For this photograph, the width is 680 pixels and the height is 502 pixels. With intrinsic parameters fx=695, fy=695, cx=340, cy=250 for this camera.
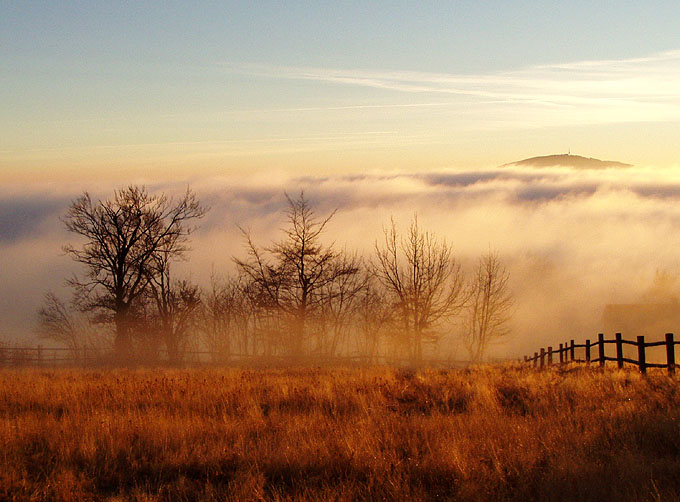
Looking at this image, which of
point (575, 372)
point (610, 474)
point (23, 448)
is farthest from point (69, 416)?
point (575, 372)

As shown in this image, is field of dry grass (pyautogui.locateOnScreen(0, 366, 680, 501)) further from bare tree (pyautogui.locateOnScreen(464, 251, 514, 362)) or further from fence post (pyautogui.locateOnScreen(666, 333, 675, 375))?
bare tree (pyautogui.locateOnScreen(464, 251, 514, 362))

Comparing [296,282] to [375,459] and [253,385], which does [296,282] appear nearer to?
[253,385]

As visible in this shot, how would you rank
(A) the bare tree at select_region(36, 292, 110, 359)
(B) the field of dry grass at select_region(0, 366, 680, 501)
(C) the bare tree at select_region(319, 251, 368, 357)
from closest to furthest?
1. (B) the field of dry grass at select_region(0, 366, 680, 501)
2. (C) the bare tree at select_region(319, 251, 368, 357)
3. (A) the bare tree at select_region(36, 292, 110, 359)

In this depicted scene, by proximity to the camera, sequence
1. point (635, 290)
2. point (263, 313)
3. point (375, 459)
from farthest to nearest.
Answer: point (635, 290) → point (263, 313) → point (375, 459)

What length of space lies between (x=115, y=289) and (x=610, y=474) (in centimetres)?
4088

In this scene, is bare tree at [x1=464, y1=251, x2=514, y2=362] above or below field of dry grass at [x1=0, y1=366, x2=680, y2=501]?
below

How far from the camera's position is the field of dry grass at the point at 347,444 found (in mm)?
8188

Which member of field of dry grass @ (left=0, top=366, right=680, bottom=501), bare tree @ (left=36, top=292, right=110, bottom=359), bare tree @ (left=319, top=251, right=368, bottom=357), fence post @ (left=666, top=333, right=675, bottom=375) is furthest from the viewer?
bare tree @ (left=36, top=292, right=110, bottom=359)

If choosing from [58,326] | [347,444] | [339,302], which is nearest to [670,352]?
[347,444]

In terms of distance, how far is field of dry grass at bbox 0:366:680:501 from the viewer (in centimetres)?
819

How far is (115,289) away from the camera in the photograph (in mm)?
45000

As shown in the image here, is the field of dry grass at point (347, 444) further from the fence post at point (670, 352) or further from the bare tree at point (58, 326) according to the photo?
the bare tree at point (58, 326)

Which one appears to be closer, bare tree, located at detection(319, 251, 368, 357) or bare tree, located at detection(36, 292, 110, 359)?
bare tree, located at detection(319, 251, 368, 357)

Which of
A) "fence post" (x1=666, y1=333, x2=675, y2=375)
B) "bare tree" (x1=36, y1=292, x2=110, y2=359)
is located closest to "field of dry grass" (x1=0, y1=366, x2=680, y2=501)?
"fence post" (x1=666, y1=333, x2=675, y2=375)
